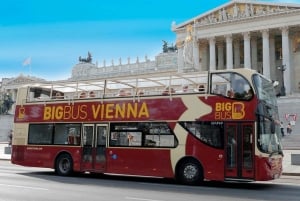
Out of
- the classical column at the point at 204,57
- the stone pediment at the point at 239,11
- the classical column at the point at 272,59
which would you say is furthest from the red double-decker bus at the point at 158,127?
the classical column at the point at 204,57

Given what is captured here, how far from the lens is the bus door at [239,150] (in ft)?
44.5

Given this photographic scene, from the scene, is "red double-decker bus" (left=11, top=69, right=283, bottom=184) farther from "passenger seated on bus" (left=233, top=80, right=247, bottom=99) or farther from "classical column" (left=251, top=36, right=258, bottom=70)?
"classical column" (left=251, top=36, right=258, bottom=70)

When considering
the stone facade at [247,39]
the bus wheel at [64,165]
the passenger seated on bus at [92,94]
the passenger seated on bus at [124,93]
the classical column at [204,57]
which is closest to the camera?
the passenger seated on bus at [124,93]

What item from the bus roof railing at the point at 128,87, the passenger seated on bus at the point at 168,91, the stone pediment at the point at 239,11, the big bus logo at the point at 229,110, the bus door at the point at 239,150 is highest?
the stone pediment at the point at 239,11

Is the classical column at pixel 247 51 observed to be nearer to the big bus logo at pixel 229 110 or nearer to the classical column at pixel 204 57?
the classical column at pixel 204 57

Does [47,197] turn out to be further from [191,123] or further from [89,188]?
[191,123]

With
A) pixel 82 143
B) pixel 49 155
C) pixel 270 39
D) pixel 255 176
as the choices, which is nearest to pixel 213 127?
pixel 255 176

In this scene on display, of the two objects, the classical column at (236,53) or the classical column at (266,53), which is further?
the classical column at (236,53)

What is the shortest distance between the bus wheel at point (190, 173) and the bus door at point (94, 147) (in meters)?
3.38

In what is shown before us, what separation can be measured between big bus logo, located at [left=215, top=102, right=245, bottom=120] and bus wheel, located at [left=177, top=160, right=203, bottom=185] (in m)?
1.90

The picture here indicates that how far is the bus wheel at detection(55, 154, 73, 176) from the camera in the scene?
1775 centimetres

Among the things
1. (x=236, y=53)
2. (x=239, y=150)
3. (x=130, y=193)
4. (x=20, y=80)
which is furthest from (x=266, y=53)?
(x=20, y=80)

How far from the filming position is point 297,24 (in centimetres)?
6106

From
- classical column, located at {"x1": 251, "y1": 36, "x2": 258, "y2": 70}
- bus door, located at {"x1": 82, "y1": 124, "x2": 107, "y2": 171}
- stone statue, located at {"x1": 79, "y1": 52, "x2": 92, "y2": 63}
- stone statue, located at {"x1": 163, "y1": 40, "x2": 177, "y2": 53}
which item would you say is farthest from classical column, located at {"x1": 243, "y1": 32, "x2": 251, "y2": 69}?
stone statue, located at {"x1": 79, "y1": 52, "x2": 92, "y2": 63}
